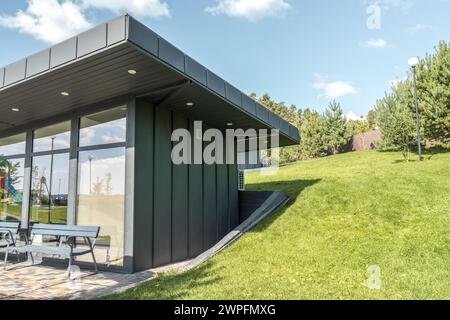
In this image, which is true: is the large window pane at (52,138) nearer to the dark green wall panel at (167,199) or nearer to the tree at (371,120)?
the dark green wall panel at (167,199)

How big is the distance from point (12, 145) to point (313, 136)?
2574cm

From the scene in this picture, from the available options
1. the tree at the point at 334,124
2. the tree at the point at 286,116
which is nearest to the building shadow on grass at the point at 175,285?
the tree at the point at 334,124

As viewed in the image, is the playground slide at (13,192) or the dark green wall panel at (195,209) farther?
the playground slide at (13,192)

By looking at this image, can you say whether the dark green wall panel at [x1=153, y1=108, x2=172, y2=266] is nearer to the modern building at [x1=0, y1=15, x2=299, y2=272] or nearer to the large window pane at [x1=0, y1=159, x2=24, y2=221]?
the modern building at [x1=0, y1=15, x2=299, y2=272]

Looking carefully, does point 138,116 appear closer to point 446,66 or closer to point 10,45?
point 10,45

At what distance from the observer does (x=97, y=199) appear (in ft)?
23.1

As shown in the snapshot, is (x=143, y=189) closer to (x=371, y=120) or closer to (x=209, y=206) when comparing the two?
(x=209, y=206)

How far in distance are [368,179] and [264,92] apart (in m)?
33.7

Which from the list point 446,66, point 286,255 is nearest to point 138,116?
point 286,255

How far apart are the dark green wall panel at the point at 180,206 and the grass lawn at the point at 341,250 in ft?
4.20

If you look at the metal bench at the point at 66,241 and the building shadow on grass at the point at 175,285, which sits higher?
the metal bench at the point at 66,241

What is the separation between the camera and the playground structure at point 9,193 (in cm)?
919

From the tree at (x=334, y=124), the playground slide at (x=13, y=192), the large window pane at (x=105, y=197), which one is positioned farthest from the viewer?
the tree at (x=334, y=124)

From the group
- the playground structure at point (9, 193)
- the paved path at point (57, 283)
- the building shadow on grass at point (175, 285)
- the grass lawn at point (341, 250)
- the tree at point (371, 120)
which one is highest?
the tree at point (371, 120)
